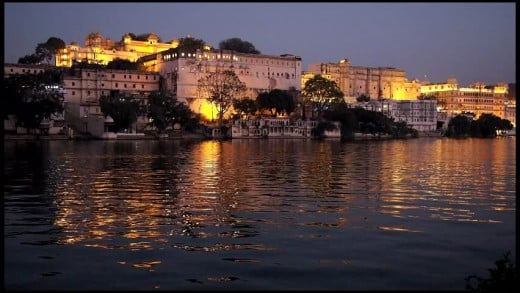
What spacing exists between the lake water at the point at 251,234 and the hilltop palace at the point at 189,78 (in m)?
56.6

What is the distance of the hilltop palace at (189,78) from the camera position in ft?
277

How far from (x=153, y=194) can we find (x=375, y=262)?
9.46m

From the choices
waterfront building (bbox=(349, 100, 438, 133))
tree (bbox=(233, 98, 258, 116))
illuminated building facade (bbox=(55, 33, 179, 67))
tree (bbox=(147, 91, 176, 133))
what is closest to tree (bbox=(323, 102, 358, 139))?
tree (bbox=(233, 98, 258, 116))

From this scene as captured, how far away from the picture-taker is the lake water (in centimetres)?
816

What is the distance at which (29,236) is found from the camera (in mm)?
10734

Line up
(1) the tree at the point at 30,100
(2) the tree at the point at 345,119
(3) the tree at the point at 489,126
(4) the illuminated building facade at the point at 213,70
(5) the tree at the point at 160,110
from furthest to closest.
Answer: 1. (3) the tree at the point at 489,126
2. (4) the illuminated building facade at the point at 213,70
3. (2) the tree at the point at 345,119
4. (5) the tree at the point at 160,110
5. (1) the tree at the point at 30,100

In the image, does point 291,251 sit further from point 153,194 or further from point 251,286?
point 153,194

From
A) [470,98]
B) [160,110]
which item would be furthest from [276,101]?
[470,98]

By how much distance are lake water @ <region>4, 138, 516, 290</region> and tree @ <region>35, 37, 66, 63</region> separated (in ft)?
312

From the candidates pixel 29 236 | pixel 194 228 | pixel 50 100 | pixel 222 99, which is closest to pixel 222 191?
pixel 194 228

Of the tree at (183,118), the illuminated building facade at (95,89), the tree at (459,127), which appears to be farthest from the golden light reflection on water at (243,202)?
the tree at (459,127)

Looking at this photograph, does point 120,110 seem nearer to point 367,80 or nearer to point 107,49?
point 107,49

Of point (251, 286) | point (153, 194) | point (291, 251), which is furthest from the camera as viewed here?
point (153, 194)

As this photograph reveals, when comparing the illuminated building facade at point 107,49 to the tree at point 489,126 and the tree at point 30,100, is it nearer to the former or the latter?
the tree at point 30,100
